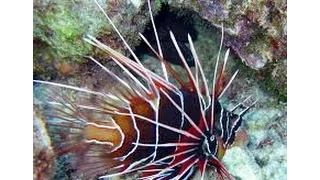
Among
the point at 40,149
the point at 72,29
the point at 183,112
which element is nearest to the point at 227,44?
the point at 183,112

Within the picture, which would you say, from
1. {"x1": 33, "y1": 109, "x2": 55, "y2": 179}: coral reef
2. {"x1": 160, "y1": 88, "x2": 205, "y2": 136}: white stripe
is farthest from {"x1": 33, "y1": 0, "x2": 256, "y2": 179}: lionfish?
{"x1": 33, "y1": 109, "x2": 55, "y2": 179}: coral reef

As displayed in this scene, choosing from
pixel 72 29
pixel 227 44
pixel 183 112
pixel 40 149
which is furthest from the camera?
pixel 227 44

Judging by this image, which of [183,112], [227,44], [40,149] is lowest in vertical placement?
[40,149]

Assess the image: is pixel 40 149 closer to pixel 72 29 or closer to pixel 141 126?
pixel 141 126

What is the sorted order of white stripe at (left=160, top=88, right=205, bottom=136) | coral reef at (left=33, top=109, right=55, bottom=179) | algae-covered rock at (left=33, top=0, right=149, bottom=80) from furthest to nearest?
algae-covered rock at (left=33, top=0, right=149, bottom=80), white stripe at (left=160, top=88, right=205, bottom=136), coral reef at (left=33, top=109, right=55, bottom=179)

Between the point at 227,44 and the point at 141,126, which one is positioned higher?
the point at 227,44

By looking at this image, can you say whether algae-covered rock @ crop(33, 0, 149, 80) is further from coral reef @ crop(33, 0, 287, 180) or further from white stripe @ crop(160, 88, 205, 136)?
white stripe @ crop(160, 88, 205, 136)

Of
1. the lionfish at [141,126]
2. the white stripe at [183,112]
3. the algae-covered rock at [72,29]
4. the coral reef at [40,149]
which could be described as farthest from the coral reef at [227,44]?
the coral reef at [40,149]
